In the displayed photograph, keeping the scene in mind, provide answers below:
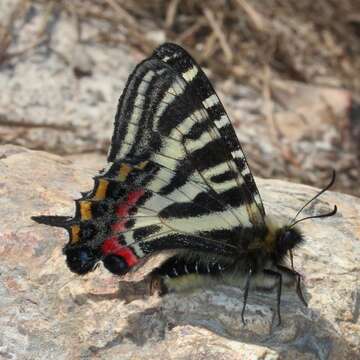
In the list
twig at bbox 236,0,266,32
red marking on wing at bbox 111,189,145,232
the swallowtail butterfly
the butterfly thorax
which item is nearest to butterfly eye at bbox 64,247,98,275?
the swallowtail butterfly

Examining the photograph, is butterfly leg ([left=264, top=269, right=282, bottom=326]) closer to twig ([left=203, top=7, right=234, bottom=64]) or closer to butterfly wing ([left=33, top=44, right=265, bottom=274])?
butterfly wing ([left=33, top=44, right=265, bottom=274])

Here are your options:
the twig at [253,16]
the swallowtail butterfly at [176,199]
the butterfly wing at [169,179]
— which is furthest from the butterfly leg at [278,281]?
the twig at [253,16]

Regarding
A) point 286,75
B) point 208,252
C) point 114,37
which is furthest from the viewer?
point 286,75

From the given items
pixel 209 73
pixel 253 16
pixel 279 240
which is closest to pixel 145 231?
pixel 279 240

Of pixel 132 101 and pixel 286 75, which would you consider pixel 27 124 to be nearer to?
pixel 286 75

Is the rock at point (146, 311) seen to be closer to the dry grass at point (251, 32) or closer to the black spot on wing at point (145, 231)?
the black spot on wing at point (145, 231)

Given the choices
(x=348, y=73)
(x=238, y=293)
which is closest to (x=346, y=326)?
(x=238, y=293)
